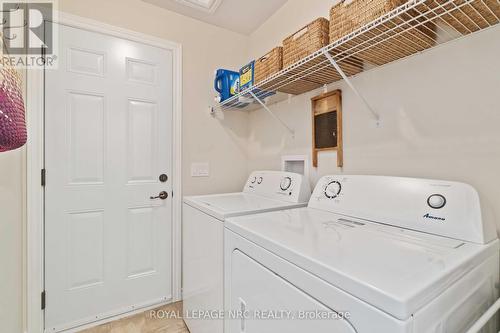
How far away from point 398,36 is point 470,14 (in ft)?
0.75

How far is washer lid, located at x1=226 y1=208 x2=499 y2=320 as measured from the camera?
52 cm

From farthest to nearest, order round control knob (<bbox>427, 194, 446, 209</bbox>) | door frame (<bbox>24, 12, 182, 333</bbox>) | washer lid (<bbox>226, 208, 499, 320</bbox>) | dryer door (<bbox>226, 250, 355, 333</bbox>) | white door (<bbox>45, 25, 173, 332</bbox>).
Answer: white door (<bbox>45, 25, 173, 332</bbox>)
door frame (<bbox>24, 12, 182, 333</bbox>)
round control knob (<bbox>427, 194, 446, 209</bbox>)
dryer door (<bbox>226, 250, 355, 333</bbox>)
washer lid (<bbox>226, 208, 499, 320</bbox>)

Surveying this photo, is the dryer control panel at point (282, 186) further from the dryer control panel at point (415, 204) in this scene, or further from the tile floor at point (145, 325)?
the tile floor at point (145, 325)

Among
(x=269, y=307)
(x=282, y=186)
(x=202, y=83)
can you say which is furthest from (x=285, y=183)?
(x=202, y=83)

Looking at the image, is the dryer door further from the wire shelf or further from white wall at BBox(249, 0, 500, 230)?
the wire shelf

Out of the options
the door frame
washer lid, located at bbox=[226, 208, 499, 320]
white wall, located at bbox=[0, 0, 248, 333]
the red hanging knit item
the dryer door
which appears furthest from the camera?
the door frame

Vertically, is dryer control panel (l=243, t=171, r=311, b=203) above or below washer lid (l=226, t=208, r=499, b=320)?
above

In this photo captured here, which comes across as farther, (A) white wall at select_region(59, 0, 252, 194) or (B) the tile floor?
(A) white wall at select_region(59, 0, 252, 194)

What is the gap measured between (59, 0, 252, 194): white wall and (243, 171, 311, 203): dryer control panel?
45cm

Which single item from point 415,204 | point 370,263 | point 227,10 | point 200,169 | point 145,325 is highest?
point 227,10

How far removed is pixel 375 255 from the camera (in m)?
0.69

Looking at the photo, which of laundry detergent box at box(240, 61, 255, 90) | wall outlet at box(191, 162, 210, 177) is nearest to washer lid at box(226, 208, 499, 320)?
laundry detergent box at box(240, 61, 255, 90)

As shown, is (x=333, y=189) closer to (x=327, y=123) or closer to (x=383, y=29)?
(x=327, y=123)

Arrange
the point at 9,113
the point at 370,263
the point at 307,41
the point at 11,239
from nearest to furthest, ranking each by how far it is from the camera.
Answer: the point at 370,263, the point at 9,113, the point at 307,41, the point at 11,239
